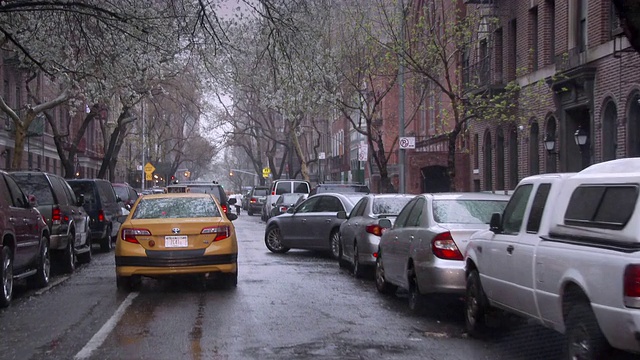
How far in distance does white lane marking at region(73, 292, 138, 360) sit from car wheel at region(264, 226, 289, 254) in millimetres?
8739

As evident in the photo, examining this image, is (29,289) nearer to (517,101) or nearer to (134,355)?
(134,355)

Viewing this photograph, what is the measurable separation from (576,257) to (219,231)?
7266 millimetres

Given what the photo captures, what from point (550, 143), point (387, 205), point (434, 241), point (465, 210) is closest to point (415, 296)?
point (434, 241)

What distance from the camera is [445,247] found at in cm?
1021

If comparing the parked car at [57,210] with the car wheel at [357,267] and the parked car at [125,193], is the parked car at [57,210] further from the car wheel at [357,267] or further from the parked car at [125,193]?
the parked car at [125,193]

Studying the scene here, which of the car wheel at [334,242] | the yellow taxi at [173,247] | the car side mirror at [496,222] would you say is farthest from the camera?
the car wheel at [334,242]

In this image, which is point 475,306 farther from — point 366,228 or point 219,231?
point 366,228

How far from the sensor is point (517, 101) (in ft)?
86.2

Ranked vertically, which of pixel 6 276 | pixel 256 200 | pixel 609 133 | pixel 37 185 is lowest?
pixel 6 276

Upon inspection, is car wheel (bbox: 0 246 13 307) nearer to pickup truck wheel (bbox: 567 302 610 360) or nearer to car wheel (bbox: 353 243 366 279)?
car wheel (bbox: 353 243 366 279)

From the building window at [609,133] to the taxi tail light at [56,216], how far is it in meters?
13.2

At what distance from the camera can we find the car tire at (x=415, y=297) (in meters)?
10.8

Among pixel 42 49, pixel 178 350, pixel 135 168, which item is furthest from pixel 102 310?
pixel 135 168

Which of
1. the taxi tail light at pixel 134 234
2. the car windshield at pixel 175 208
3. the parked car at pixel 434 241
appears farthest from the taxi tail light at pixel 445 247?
the taxi tail light at pixel 134 234
